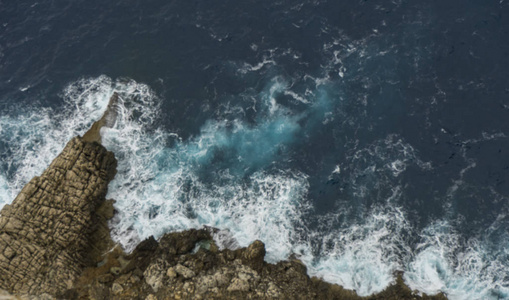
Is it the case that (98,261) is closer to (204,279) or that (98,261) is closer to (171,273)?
(171,273)

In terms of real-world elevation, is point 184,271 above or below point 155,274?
above

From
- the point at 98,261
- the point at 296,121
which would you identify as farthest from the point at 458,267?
the point at 98,261

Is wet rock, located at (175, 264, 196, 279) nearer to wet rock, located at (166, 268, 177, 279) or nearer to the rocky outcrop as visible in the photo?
the rocky outcrop

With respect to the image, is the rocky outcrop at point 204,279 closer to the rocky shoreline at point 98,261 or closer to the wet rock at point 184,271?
the wet rock at point 184,271

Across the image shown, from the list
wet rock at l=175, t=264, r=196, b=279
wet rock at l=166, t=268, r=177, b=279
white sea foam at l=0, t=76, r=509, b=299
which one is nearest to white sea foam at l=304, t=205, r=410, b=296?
white sea foam at l=0, t=76, r=509, b=299

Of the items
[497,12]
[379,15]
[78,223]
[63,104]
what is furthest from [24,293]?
[497,12]

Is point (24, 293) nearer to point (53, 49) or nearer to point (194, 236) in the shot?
point (194, 236)
